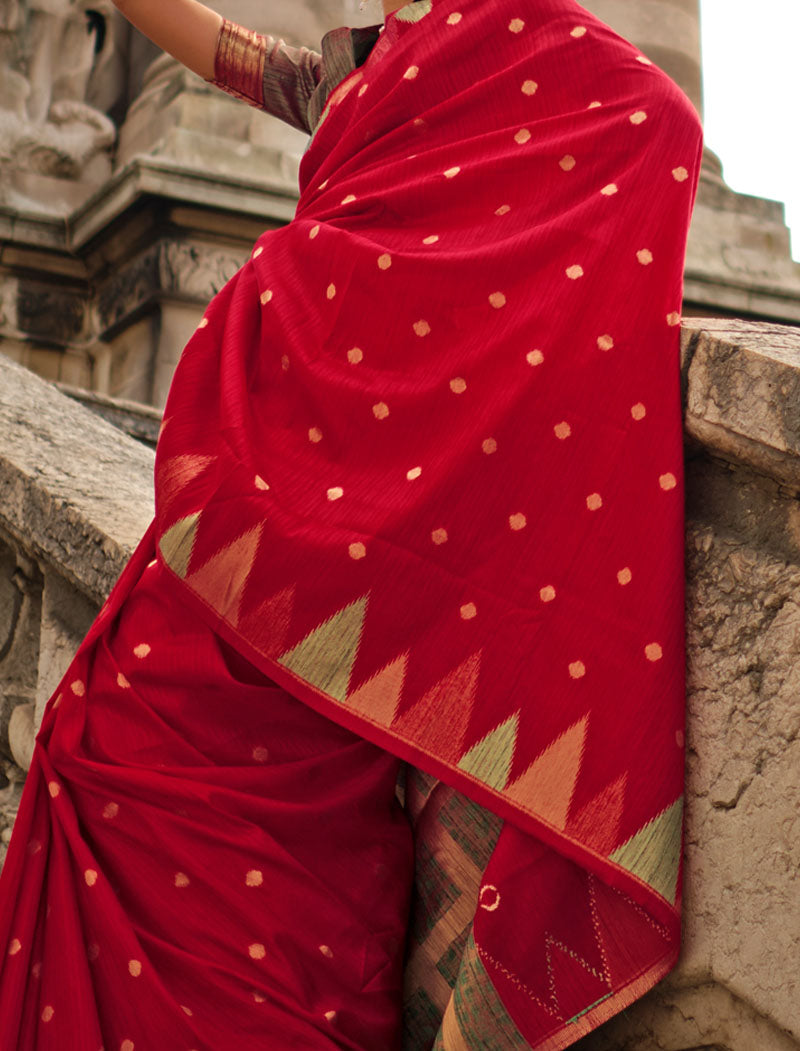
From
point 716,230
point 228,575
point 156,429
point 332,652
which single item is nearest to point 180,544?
point 228,575

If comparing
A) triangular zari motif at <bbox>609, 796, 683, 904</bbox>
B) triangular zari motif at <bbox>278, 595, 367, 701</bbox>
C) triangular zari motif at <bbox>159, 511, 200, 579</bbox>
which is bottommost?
triangular zari motif at <bbox>609, 796, 683, 904</bbox>

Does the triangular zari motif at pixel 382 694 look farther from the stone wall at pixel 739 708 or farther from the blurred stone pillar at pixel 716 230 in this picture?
the blurred stone pillar at pixel 716 230

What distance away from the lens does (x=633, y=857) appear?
3.68ft

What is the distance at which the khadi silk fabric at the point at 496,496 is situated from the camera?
115 cm

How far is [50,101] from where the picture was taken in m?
4.73

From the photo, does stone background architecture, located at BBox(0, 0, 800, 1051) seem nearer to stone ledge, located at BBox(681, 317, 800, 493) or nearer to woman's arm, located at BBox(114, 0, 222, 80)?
stone ledge, located at BBox(681, 317, 800, 493)

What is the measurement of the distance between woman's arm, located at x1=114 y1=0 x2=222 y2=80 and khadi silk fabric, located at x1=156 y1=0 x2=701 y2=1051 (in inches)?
21.5

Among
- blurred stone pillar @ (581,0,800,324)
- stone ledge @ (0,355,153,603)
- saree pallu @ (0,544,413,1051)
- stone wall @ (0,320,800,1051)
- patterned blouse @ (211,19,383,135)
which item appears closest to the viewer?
stone wall @ (0,320,800,1051)

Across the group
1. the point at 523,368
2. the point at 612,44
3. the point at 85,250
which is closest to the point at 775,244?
the point at 85,250

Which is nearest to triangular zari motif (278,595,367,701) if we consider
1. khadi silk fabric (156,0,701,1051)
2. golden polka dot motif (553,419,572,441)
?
khadi silk fabric (156,0,701,1051)

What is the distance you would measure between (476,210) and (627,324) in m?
0.24

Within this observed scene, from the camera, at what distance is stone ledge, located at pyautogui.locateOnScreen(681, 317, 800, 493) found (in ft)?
3.65

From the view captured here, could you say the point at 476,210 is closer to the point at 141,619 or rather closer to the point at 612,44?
the point at 612,44

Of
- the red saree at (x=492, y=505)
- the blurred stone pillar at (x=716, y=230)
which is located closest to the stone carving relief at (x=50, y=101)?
the blurred stone pillar at (x=716, y=230)
